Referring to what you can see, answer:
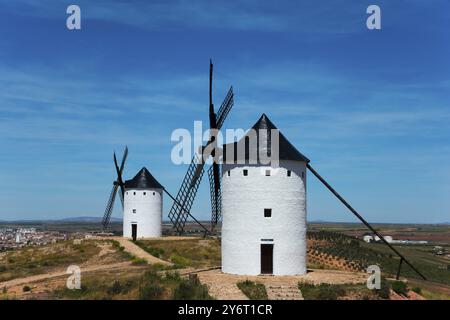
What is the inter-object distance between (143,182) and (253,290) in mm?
27598

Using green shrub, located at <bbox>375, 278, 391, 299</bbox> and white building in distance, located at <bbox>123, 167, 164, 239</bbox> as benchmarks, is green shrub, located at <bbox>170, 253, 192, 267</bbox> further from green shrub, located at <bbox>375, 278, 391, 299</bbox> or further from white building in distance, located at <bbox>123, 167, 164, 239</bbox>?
green shrub, located at <bbox>375, 278, 391, 299</bbox>

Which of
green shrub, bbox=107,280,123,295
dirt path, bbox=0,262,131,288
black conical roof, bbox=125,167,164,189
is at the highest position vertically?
black conical roof, bbox=125,167,164,189

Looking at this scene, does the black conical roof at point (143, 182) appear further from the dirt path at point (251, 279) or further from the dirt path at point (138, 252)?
the dirt path at point (251, 279)

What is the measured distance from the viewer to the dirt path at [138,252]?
3171 cm

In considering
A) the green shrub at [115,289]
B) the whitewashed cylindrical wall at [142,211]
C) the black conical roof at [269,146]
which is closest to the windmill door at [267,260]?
the black conical roof at [269,146]

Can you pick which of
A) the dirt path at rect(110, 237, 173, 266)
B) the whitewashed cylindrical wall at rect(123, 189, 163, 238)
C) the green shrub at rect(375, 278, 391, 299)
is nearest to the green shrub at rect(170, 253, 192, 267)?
the dirt path at rect(110, 237, 173, 266)

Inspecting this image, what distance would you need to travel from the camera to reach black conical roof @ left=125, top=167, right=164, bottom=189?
147 ft

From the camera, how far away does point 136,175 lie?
4575 cm

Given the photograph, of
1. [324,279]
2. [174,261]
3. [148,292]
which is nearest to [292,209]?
[324,279]

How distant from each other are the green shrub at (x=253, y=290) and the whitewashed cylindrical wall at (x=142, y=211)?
1008 inches

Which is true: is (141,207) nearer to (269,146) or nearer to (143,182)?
(143,182)

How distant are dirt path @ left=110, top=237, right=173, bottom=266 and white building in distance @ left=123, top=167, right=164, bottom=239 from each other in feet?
6.95

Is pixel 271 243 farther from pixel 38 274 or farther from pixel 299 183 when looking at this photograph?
pixel 38 274

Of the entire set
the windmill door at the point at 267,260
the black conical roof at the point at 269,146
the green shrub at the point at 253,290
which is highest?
the black conical roof at the point at 269,146
